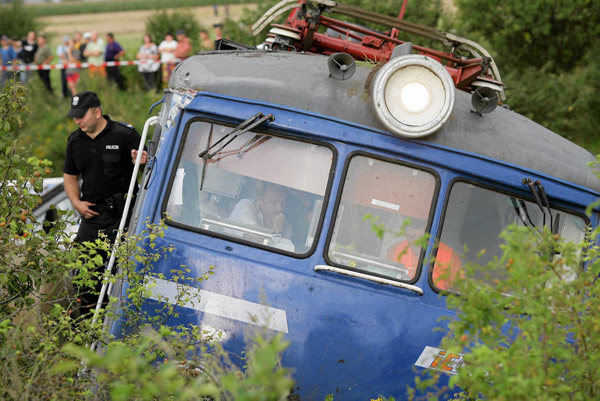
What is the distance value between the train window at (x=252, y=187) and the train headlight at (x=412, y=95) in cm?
48

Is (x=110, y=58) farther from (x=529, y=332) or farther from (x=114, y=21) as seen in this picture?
(x=114, y=21)

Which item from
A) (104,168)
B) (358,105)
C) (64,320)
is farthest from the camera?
(104,168)

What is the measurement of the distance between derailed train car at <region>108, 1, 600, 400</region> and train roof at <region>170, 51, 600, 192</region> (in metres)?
Result: 0.01

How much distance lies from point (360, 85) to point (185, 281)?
5.73ft

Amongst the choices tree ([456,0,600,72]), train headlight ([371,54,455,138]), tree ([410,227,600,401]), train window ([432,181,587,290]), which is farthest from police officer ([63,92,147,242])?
tree ([456,0,600,72])

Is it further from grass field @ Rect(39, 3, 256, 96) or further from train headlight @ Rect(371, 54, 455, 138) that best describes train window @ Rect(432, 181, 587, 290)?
grass field @ Rect(39, 3, 256, 96)

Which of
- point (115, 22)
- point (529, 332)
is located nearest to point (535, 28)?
point (529, 332)

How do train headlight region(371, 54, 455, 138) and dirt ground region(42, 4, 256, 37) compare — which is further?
dirt ground region(42, 4, 256, 37)

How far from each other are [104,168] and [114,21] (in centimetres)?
4473

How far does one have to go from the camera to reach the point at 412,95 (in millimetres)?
5258

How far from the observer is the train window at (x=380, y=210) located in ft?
17.4

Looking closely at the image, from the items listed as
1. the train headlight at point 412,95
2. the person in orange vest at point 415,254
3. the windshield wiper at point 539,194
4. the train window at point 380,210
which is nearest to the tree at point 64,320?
the train window at point 380,210

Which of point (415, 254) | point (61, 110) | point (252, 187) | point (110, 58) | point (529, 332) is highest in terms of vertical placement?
point (529, 332)

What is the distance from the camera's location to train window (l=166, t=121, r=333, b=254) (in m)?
5.35
